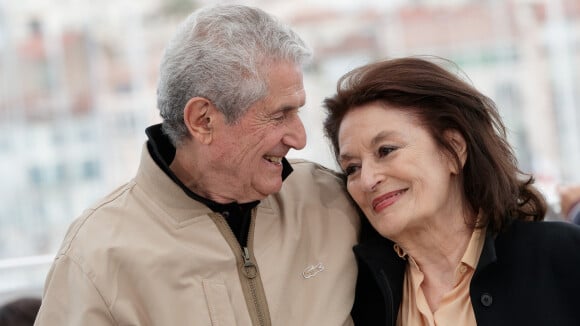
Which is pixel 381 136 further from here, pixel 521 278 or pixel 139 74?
pixel 139 74

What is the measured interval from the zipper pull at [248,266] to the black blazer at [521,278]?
0.98 feet

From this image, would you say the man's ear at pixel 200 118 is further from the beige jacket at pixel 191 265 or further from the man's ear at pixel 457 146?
the man's ear at pixel 457 146

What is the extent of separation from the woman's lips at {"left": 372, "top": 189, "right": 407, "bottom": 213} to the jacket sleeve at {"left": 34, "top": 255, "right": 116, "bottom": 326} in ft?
2.27

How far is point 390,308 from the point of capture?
222 centimetres

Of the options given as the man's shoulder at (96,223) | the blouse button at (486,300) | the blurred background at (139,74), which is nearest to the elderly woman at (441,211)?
the blouse button at (486,300)

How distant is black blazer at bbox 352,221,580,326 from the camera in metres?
2.10

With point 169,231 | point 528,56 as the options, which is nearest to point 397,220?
point 169,231

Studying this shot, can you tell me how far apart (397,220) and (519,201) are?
36 centimetres

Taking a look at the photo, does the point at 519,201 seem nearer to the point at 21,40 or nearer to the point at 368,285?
the point at 368,285

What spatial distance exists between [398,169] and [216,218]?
458 mm

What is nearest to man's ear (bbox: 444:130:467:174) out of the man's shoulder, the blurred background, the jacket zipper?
the jacket zipper

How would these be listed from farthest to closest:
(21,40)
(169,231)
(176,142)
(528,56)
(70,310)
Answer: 1. (528,56)
2. (21,40)
3. (176,142)
4. (169,231)
5. (70,310)

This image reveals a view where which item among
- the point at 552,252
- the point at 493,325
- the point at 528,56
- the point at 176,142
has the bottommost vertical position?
the point at 528,56

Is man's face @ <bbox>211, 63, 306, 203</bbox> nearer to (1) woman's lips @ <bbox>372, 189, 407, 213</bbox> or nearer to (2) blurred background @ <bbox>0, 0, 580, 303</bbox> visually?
(1) woman's lips @ <bbox>372, 189, 407, 213</bbox>
